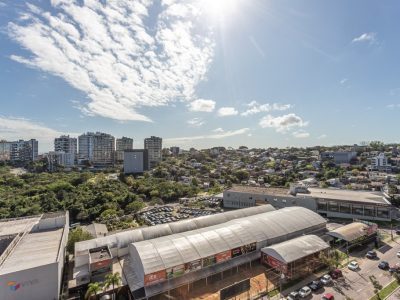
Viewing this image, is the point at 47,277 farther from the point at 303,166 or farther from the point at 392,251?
the point at 303,166

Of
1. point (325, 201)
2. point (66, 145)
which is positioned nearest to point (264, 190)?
point (325, 201)

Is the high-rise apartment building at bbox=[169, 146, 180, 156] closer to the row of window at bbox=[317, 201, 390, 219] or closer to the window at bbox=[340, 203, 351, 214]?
the row of window at bbox=[317, 201, 390, 219]

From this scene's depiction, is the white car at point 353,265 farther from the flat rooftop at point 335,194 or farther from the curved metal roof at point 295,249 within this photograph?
the flat rooftop at point 335,194

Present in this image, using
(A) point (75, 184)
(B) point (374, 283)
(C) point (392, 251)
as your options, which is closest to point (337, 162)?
(C) point (392, 251)

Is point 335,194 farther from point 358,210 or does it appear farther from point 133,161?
Answer: point 133,161

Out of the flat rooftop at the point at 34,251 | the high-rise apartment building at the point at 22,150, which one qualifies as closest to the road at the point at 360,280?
the flat rooftop at the point at 34,251

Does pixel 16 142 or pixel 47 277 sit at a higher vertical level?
pixel 16 142

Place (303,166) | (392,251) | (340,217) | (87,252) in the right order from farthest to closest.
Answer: (303,166), (340,217), (392,251), (87,252)
